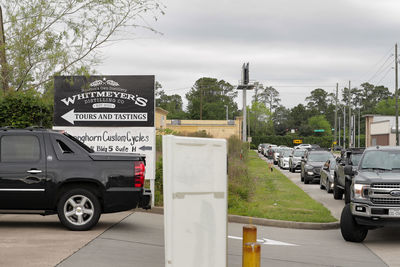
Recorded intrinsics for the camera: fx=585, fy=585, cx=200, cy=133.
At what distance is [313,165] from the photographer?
28.4 meters

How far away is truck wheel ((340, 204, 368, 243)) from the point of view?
451 inches

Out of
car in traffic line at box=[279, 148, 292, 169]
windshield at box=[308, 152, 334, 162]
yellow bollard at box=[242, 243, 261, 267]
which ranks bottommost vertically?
car in traffic line at box=[279, 148, 292, 169]

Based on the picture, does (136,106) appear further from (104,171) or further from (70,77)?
(104,171)

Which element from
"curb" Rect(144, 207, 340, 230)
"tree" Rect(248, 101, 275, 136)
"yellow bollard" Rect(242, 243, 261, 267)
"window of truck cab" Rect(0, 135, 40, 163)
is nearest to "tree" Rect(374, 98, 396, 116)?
"tree" Rect(248, 101, 275, 136)

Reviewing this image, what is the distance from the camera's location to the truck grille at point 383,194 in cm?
1101

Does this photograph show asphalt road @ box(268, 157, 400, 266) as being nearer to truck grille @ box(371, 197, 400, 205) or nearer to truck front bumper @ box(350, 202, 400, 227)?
truck front bumper @ box(350, 202, 400, 227)

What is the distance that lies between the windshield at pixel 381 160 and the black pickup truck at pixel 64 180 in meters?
4.99

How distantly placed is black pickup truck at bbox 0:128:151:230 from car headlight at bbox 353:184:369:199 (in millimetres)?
4036

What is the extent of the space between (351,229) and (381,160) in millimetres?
2114

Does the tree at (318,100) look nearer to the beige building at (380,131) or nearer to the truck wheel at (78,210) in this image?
the beige building at (380,131)

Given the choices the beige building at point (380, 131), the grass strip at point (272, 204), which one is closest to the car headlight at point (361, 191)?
the grass strip at point (272, 204)

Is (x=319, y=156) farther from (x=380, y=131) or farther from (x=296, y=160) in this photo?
(x=380, y=131)

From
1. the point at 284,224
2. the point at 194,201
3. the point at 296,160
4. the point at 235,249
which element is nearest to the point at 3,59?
the point at 284,224

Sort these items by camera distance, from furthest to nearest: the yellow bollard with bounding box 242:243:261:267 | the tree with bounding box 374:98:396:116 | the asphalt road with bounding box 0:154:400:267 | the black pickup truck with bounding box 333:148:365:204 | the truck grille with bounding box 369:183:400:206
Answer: the tree with bounding box 374:98:396:116 → the black pickup truck with bounding box 333:148:365:204 → the truck grille with bounding box 369:183:400:206 → the asphalt road with bounding box 0:154:400:267 → the yellow bollard with bounding box 242:243:261:267
